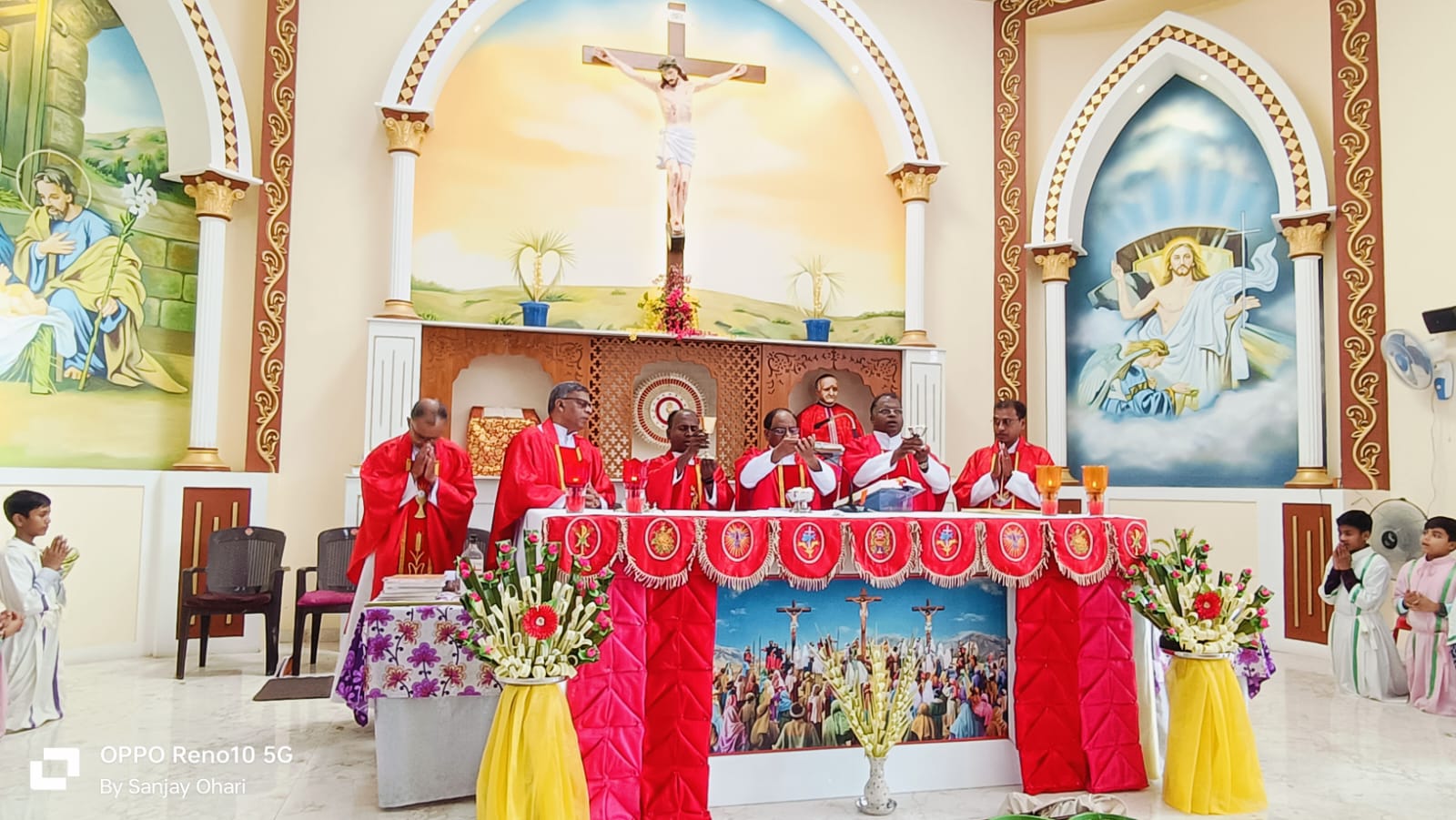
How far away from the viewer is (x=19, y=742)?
17.9 feet

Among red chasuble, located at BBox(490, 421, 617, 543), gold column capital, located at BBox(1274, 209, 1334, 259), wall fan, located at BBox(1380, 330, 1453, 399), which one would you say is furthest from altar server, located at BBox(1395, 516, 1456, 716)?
red chasuble, located at BBox(490, 421, 617, 543)

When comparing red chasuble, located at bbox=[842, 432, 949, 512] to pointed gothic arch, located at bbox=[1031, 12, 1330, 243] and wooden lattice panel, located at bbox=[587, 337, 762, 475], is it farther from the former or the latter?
pointed gothic arch, located at bbox=[1031, 12, 1330, 243]

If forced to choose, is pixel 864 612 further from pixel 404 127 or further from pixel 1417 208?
pixel 404 127

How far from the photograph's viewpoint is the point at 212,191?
8.51 meters

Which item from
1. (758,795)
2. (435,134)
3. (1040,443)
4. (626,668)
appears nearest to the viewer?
(626,668)

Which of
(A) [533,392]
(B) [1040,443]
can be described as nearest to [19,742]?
(A) [533,392]

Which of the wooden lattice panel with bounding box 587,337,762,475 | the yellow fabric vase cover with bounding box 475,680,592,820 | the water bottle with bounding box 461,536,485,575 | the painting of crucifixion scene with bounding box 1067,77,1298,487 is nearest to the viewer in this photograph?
the yellow fabric vase cover with bounding box 475,680,592,820

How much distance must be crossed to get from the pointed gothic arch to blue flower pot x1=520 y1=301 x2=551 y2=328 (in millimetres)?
4800

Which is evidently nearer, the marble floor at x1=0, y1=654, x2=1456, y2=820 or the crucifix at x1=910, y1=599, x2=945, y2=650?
the marble floor at x1=0, y1=654, x2=1456, y2=820

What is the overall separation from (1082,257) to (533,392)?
Answer: 547 cm

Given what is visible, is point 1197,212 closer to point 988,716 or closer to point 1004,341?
point 1004,341

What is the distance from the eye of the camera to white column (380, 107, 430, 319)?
8.84 metres

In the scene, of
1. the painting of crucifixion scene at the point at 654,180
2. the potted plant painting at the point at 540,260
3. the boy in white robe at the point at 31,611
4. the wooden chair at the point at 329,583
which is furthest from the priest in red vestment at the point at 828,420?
the boy in white robe at the point at 31,611

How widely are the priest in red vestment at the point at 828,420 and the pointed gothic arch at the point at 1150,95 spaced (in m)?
3.00
